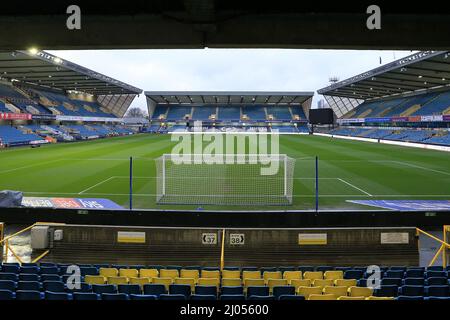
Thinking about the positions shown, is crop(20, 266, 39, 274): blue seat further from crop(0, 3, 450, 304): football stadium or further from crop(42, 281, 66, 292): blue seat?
crop(42, 281, 66, 292): blue seat

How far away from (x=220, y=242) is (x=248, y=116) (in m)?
99.7

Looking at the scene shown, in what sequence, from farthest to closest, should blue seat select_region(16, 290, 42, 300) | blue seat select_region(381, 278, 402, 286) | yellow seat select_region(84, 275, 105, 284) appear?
yellow seat select_region(84, 275, 105, 284) → blue seat select_region(381, 278, 402, 286) → blue seat select_region(16, 290, 42, 300)

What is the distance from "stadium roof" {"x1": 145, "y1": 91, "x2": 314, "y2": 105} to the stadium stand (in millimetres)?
92510

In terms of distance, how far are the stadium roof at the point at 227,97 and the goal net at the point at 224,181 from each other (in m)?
69.1

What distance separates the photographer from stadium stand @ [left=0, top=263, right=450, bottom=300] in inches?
203

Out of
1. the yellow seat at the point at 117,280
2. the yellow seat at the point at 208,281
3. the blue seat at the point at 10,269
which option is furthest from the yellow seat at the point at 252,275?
the blue seat at the point at 10,269

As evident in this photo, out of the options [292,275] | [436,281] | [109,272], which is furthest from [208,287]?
[436,281]

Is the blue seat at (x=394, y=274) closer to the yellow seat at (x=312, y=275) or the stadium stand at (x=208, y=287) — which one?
the stadium stand at (x=208, y=287)

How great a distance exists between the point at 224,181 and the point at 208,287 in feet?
55.2

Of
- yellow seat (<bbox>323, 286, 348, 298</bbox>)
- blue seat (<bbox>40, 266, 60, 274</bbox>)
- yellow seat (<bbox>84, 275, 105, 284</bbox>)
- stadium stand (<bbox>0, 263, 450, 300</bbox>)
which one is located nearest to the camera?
stadium stand (<bbox>0, 263, 450, 300</bbox>)

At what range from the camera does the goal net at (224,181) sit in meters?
17.6

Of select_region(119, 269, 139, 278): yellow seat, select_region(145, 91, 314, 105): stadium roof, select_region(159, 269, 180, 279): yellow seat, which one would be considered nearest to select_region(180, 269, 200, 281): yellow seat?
select_region(159, 269, 180, 279): yellow seat

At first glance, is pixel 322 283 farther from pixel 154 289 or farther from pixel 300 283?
pixel 154 289

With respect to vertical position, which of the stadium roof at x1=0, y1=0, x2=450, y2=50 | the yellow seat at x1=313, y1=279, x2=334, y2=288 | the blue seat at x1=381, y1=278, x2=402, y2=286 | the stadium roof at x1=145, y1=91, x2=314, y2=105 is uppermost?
the stadium roof at x1=145, y1=91, x2=314, y2=105
